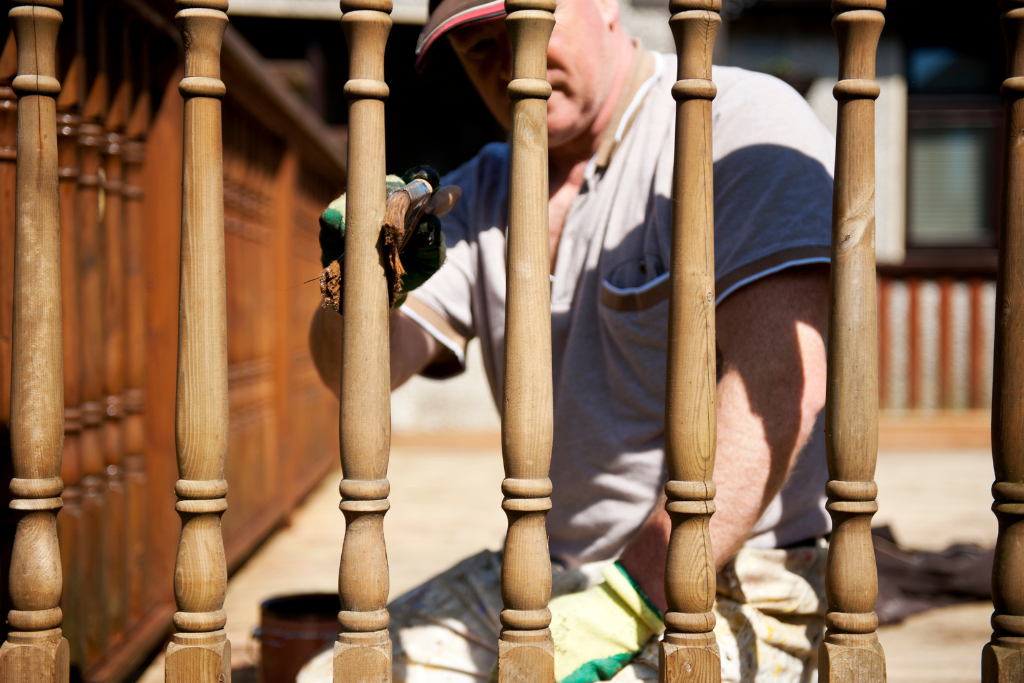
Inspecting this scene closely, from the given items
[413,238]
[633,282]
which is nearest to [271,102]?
[633,282]

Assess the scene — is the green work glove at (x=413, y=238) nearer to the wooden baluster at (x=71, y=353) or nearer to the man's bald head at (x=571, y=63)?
the man's bald head at (x=571, y=63)

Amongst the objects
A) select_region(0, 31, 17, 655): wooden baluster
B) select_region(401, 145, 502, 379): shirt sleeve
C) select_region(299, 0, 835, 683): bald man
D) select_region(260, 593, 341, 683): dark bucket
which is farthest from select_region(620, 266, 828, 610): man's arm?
select_region(0, 31, 17, 655): wooden baluster

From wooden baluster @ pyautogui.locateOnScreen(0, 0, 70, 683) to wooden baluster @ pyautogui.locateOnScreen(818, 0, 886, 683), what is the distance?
3.05ft

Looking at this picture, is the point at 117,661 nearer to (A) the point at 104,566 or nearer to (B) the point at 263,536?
(A) the point at 104,566

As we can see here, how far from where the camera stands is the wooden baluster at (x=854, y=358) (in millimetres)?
1021

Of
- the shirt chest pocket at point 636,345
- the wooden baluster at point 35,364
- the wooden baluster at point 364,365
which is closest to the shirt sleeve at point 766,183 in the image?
the shirt chest pocket at point 636,345

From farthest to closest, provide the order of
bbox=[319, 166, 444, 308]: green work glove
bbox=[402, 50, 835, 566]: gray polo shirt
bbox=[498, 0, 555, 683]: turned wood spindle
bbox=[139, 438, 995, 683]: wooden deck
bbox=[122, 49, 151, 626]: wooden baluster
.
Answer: bbox=[139, 438, 995, 683]: wooden deck
bbox=[122, 49, 151, 626]: wooden baluster
bbox=[402, 50, 835, 566]: gray polo shirt
bbox=[319, 166, 444, 308]: green work glove
bbox=[498, 0, 555, 683]: turned wood spindle

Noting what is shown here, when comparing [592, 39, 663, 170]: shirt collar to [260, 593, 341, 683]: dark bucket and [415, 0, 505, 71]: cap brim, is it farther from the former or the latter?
[260, 593, 341, 683]: dark bucket

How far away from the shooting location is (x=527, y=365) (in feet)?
3.33

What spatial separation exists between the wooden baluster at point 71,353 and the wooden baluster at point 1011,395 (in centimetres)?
160

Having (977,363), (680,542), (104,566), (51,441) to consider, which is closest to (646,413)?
(680,542)

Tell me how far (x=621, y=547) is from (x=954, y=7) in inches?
299

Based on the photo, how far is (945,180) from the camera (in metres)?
7.80

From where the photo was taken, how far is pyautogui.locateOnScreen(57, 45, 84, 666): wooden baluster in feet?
5.67
